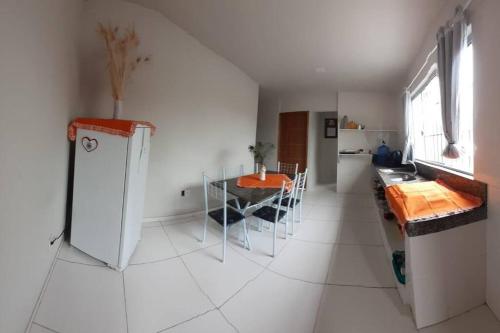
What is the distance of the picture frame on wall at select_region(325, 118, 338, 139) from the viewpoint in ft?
21.0

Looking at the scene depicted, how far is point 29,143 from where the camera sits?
111cm

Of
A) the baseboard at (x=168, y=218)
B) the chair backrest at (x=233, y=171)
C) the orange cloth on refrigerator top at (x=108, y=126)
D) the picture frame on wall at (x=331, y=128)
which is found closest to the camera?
the orange cloth on refrigerator top at (x=108, y=126)

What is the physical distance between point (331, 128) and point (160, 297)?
6318 mm

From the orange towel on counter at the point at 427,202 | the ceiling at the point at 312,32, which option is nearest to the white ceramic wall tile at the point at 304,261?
the orange towel on counter at the point at 427,202

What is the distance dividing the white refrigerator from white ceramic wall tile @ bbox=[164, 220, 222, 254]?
1.65ft

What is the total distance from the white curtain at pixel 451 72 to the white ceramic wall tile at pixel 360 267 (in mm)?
1127

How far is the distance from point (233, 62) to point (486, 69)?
10.8 feet

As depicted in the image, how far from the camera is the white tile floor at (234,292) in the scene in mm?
1218

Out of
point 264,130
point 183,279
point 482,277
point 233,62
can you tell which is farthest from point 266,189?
point 264,130

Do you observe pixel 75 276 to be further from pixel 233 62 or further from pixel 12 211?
pixel 233 62

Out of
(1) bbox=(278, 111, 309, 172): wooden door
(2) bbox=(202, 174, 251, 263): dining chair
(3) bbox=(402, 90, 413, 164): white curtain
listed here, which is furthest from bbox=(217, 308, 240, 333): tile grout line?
(1) bbox=(278, 111, 309, 172): wooden door

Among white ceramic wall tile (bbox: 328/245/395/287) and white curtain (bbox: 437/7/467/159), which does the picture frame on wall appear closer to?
white curtain (bbox: 437/7/467/159)

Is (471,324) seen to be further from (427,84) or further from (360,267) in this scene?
(427,84)

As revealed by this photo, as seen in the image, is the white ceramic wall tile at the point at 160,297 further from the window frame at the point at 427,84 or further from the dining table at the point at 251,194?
the window frame at the point at 427,84
